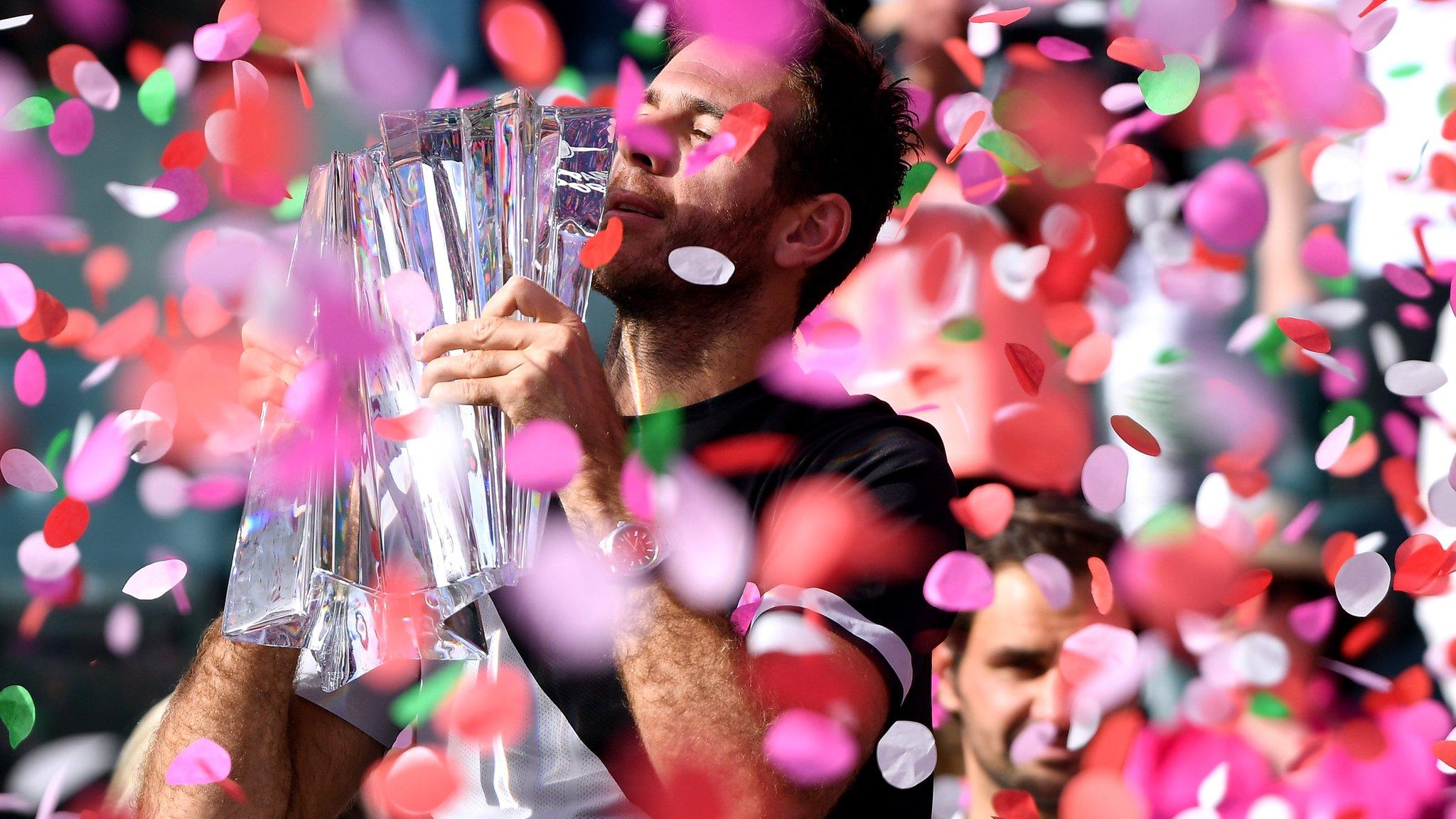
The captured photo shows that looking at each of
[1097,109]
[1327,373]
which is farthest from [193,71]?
[1327,373]

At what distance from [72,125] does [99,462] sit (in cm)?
48

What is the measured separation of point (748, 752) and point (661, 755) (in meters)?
0.07

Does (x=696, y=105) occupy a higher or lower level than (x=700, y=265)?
higher

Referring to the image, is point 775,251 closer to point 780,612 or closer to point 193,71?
point 780,612

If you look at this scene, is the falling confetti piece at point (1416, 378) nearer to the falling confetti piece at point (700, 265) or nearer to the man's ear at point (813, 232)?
the man's ear at point (813, 232)

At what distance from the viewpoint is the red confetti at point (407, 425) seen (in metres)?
1.20

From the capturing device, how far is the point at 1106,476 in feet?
6.96

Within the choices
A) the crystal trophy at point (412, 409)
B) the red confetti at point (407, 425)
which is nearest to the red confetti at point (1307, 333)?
the crystal trophy at point (412, 409)

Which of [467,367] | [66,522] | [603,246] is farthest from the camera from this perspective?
[66,522]

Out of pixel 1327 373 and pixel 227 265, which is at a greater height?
pixel 227 265

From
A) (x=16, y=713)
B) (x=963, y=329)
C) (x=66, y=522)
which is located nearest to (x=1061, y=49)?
(x=963, y=329)

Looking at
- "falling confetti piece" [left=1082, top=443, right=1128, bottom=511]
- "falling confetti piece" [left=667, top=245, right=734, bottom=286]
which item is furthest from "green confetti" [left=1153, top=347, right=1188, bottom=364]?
"falling confetti piece" [left=667, top=245, right=734, bottom=286]

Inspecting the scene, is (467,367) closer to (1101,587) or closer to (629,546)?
(629,546)

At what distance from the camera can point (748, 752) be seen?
127cm
